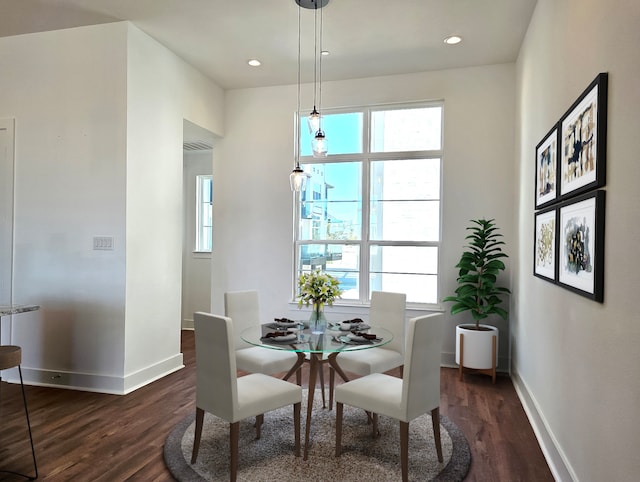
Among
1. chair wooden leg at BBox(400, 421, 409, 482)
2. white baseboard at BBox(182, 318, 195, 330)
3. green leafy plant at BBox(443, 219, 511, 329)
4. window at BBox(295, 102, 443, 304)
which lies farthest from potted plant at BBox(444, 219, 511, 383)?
white baseboard at BBox(182, 318, 195, 330)

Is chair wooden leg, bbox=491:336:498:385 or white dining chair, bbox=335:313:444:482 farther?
chair wooden leg, bbox=491:336:498:385

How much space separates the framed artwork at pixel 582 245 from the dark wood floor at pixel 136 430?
1.15 m

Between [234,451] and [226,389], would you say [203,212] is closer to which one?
[226,389]

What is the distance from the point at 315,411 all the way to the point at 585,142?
2.54 m

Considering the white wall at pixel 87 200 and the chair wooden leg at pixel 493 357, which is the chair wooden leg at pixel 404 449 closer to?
the chair wooden leg at pixel 493 357

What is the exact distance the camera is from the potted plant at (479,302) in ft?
13.2

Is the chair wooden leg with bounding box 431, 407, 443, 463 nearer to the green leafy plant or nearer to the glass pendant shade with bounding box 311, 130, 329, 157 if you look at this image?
the green leafy plant

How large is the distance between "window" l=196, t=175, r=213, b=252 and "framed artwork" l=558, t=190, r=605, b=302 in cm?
509

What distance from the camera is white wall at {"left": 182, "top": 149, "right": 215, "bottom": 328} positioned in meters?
6.41

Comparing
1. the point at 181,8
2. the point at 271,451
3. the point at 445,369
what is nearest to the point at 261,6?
the point at 181,8

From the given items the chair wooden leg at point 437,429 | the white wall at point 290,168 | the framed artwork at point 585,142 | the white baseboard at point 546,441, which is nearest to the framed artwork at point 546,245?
the framed artwork at point 585,142

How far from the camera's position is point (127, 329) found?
367cm

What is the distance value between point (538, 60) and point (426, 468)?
293cm

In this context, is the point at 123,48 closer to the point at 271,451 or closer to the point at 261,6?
the point at 261,6
